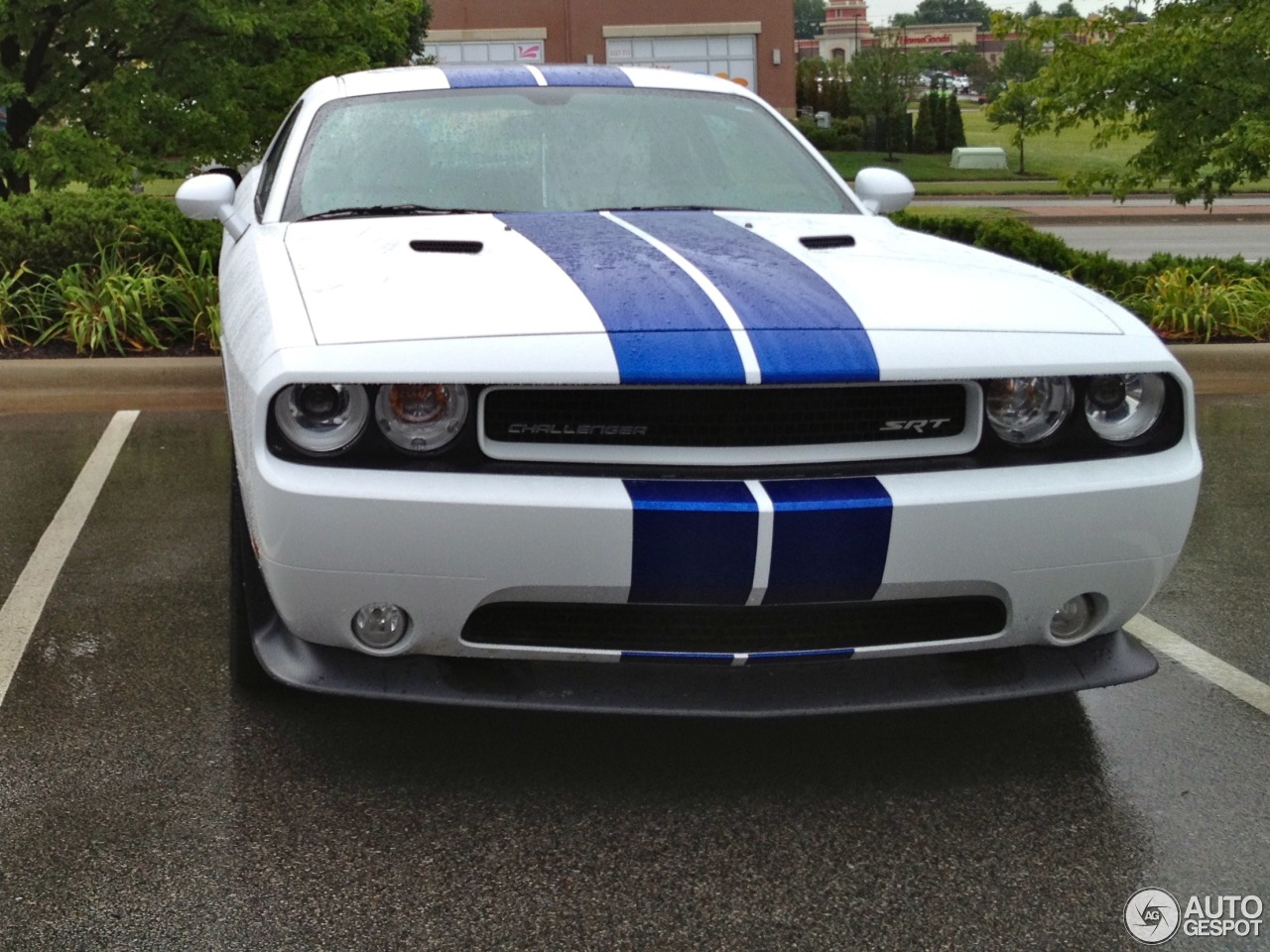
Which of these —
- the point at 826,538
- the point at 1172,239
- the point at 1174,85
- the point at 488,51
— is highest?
the point at 1174,85

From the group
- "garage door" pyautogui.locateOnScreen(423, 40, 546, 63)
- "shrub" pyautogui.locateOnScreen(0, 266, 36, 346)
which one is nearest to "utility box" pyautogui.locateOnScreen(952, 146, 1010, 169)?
"garage door" pyautogui.locateOnScreen(423, 40, 546, 63)

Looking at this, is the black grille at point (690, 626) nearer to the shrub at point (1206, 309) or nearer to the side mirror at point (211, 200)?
the side mirror at point (211, 200)

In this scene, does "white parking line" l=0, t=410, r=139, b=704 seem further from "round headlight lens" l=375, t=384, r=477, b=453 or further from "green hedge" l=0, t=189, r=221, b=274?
"green hedge" l=0, t=189, r=221, b=274

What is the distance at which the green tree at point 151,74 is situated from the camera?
10.6m

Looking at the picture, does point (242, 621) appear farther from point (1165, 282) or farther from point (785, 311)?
point (1165, 282)

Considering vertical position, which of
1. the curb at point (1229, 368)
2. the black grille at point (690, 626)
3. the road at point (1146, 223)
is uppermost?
the black grille at point (690, 626)

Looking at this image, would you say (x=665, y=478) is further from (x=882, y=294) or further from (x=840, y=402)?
(x=882, y=294)

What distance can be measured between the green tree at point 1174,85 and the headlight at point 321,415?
23.0 feet

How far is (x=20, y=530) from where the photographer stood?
5.37m

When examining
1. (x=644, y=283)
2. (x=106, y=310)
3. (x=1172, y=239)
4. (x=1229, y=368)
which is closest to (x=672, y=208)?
(x=644, y=283)

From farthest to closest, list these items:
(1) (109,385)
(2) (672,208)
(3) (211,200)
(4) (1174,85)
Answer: (4) (1174,85) → (1) (109,385) → (3) (211,200) → (2) (672,208)

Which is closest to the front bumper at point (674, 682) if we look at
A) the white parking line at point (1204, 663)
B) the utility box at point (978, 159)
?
the white parking line at point (1204, 663)

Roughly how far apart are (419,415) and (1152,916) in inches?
64.1

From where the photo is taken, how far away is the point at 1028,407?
3152mm
